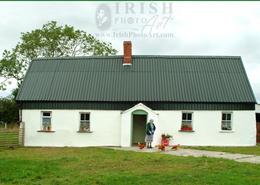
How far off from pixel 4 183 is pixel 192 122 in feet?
54.2

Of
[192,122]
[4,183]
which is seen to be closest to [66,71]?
[192,122]

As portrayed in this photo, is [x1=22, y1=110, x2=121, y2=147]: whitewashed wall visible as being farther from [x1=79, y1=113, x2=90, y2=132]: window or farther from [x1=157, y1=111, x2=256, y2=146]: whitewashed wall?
[x1=157, y1=111, x2=256, y2=146]: whitewashed wall

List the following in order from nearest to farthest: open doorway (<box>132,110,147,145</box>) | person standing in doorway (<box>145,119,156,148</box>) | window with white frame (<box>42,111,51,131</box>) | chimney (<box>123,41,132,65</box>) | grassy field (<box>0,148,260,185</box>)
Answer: grassy field (<box>0,148,260,185</box>) → person standing in doorway (<box>145,119,156,148</box>) → window with white frame (<box>42,111,51,131</box>) → open doorway (<box>132,110,147,145</box>) → chimney (<box>123,41,132,65</box>)

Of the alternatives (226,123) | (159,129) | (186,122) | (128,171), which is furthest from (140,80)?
(128,171)

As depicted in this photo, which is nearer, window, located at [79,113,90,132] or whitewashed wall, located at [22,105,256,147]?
whitewashed wall, located at [22,105,256,147]

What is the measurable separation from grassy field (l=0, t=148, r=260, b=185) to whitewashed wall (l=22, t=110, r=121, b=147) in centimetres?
946

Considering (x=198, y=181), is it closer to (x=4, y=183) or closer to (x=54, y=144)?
(x=4, y=183)

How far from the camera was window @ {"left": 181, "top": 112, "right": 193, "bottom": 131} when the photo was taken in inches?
1094

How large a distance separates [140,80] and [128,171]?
49.7 feet

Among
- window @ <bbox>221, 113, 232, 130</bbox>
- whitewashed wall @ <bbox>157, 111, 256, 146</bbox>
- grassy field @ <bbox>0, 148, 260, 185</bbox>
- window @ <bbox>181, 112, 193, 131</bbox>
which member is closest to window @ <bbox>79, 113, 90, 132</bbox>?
whitewashed wall @ <bbox>157, 111, 256, 146</bbox>

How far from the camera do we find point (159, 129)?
27.6 m

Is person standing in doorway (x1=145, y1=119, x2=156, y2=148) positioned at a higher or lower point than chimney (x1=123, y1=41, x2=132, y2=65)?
lower

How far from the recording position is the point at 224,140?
2772cm

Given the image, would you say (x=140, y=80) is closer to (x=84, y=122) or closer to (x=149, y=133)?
(x=84, y=122)
